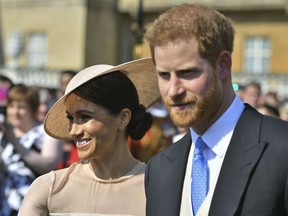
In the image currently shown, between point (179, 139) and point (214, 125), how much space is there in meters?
0.40

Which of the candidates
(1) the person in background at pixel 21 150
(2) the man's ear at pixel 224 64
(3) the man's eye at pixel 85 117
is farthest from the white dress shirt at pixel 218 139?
(1) the person in background at pixel 21 150

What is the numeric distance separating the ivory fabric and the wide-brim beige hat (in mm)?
276

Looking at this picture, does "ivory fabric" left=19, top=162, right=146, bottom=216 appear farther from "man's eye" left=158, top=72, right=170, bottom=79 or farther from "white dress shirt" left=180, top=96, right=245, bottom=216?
"man's eye" left=158, top=72, right=170, bottom=79

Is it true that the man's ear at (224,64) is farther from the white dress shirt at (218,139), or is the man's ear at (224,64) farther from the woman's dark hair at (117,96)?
the woman's dark hair at (117,96)

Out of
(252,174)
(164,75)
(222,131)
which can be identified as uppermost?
(164,75)

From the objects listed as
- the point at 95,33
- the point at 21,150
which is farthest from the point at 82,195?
the point at 95,33

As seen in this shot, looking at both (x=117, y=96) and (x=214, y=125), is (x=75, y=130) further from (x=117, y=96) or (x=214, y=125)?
(x=214, y=125)

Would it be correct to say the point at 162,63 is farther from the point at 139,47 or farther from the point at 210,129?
the point at 139,47

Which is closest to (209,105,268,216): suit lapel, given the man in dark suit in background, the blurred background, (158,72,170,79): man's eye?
the man in dark suit in background

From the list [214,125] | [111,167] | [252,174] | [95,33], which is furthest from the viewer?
[95,33]

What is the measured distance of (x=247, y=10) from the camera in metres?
28.3

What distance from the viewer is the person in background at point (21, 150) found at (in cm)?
521

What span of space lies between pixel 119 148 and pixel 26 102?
8.70 feet

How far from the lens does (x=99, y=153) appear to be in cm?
317
